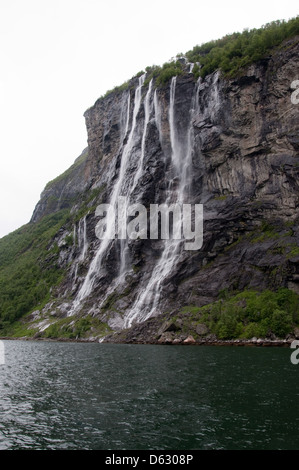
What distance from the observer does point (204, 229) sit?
210 feet

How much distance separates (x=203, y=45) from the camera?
9888 cm

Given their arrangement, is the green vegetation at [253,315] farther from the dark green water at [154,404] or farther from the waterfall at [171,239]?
the dark green water at [154,404]

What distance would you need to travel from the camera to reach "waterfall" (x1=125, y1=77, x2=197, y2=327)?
6112 cm

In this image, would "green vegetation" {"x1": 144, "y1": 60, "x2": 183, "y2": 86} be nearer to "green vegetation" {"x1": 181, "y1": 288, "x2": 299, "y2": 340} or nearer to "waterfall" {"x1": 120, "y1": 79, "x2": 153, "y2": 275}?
"waterfall" {"x1": 120, "y1": 79, "x2": 153, "y2": 275}

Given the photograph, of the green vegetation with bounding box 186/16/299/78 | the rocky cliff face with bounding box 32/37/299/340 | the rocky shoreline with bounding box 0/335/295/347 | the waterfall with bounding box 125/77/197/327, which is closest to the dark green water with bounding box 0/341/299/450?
the rocky shoreline with bounding box 0/335/295/347

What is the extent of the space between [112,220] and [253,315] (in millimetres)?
45358

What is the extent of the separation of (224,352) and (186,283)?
22564mm

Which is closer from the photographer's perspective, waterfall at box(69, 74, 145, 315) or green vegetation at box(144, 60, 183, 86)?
waterfall at box(69, 74, 145, 315)

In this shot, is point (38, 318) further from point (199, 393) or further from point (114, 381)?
point (199, 393)

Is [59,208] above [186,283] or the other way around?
above

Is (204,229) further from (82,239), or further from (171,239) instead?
(82,239)

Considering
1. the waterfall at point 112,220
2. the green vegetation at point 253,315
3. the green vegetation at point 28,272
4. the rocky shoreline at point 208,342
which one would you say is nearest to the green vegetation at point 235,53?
the waterfall at point 112,220

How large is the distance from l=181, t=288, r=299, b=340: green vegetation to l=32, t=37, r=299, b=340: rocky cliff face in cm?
263

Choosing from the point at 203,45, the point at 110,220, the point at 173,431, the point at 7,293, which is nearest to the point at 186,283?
the point at 110,220
